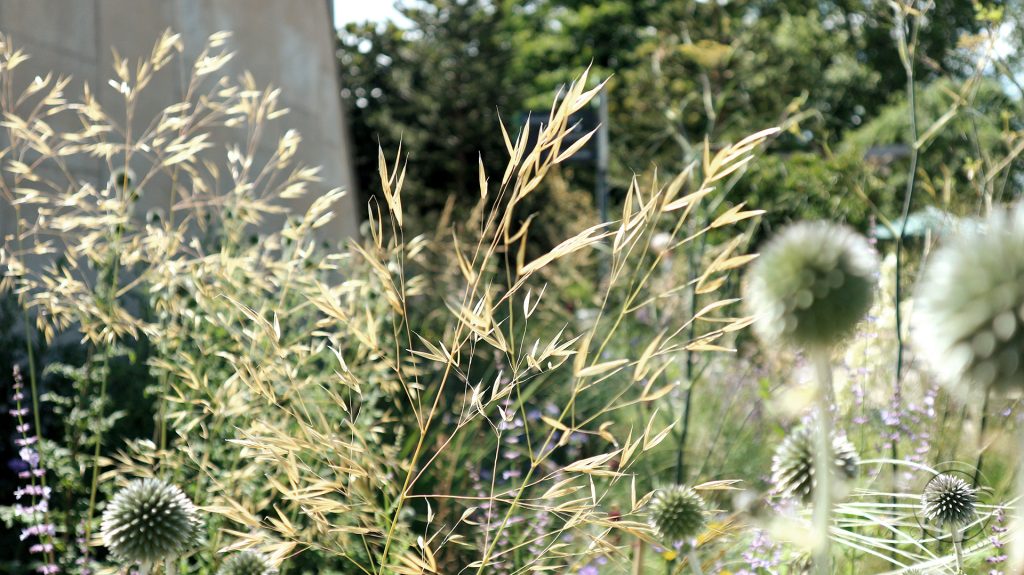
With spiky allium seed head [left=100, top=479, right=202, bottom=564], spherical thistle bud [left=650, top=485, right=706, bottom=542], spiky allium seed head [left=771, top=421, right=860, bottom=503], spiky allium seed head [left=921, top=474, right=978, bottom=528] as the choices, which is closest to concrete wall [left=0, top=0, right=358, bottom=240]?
spiky allium seed head [left=100, top=479, right=202, bottom=564]

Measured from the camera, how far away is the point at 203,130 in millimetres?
7137

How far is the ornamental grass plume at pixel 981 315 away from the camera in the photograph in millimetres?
896

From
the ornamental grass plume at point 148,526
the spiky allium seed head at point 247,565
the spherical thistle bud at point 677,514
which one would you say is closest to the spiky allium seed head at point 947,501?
the spherical thistle bud at point 677,514

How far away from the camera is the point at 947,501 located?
1.78 metres

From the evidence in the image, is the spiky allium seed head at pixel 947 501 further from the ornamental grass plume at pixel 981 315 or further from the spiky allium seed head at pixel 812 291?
the ornamental grass plume at pixel 981 315

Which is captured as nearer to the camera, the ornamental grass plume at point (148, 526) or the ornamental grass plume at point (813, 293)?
the ornamental grass plume at point (813, 293)

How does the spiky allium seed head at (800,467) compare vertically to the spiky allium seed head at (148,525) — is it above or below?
above

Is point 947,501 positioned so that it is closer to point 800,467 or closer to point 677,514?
point 800,467

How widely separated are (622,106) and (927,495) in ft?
66.6

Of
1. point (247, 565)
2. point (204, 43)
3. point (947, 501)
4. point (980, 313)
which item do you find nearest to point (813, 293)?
point (980, 313)

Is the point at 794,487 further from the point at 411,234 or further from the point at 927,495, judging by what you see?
the point at 411,234

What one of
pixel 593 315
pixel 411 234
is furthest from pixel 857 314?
pixel 411 234

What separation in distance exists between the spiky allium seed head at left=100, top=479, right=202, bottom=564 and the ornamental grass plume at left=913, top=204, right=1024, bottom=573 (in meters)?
1.40

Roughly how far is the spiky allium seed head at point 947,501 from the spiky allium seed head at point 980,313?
0.88m
